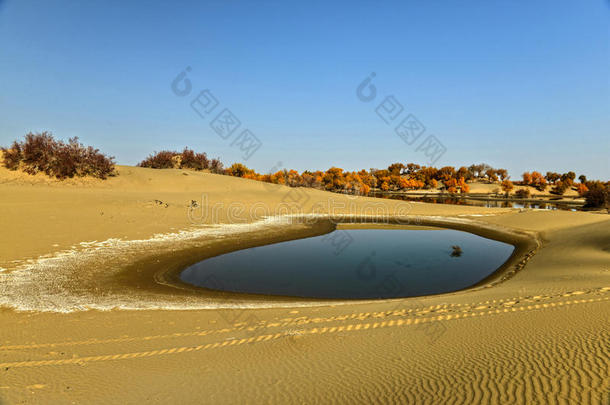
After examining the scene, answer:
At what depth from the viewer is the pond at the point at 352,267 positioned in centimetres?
996

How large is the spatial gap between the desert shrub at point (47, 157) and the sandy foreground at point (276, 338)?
17.1 m

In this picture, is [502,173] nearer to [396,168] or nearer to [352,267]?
[396,168]

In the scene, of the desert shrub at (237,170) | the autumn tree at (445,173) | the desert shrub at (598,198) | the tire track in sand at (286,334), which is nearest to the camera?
the tire track in sand at (286,334)

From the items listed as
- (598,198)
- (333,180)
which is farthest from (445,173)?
(598,198)

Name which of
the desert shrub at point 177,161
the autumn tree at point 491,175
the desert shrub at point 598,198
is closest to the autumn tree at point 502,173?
the autumn tree at point 491,175

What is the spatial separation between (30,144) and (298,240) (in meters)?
25.0

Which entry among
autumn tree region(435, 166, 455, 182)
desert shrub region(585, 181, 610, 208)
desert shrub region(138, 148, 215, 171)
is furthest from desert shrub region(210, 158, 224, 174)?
autumn tree region(435, 166, 455, 182)

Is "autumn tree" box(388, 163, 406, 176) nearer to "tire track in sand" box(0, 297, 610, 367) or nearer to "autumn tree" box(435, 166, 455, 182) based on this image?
"autumn tree" box(435, 166, 455, 182)

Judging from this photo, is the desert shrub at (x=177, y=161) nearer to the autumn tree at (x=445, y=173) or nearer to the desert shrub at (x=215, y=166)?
the desert shrub at (x=215, y=166)

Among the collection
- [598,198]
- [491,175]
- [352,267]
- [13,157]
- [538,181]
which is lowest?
[352,267]

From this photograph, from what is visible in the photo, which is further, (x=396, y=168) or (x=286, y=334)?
(x=396, y=168)

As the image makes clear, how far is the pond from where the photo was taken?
9.96m

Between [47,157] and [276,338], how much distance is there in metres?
30.7

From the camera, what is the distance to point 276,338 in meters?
5.69
